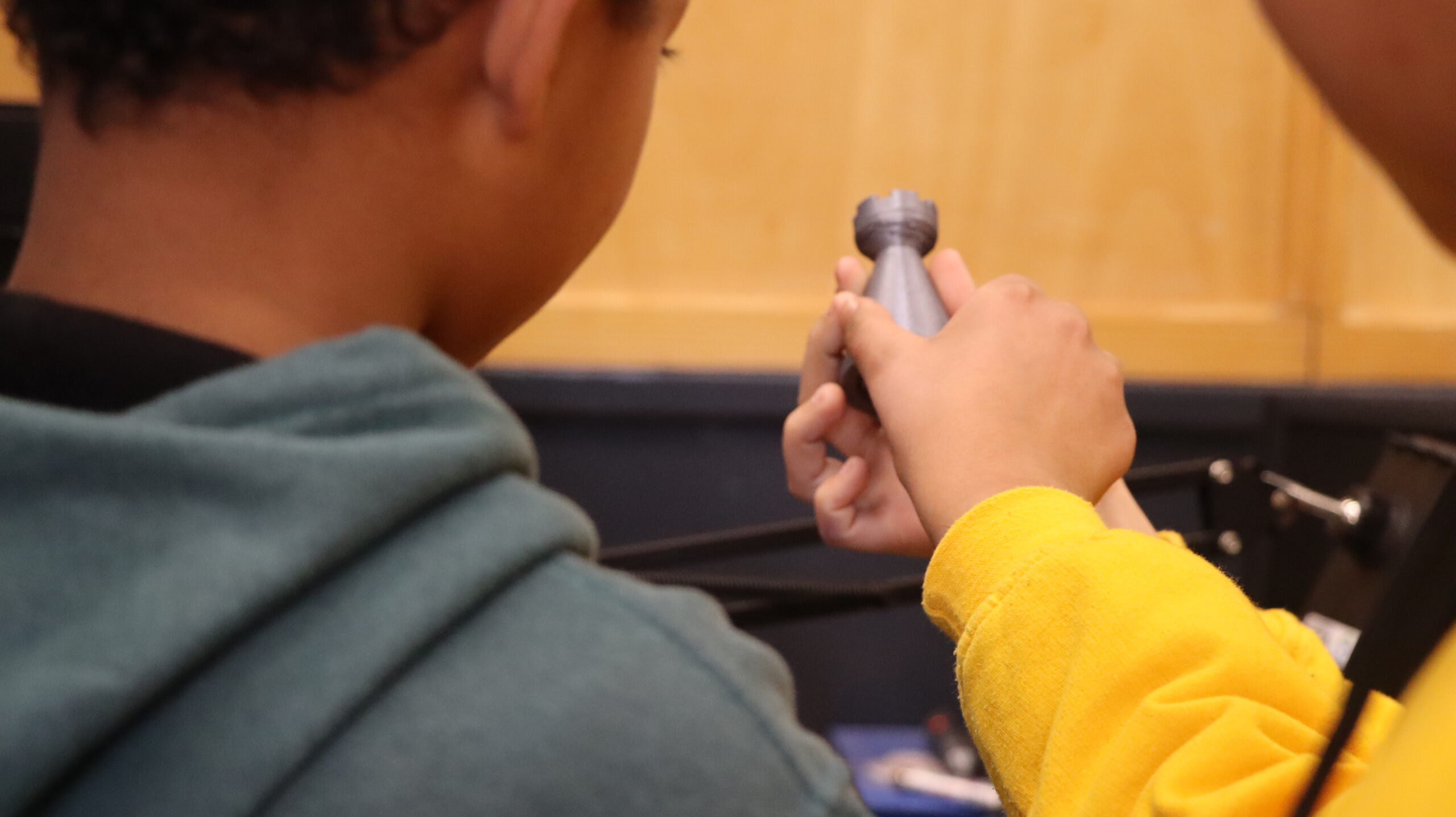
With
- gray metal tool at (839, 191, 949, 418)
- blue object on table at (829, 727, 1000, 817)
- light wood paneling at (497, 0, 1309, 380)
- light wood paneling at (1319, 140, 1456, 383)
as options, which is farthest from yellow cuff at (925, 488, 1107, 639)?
light wood paneling at (1319, 140, 1456, 383)

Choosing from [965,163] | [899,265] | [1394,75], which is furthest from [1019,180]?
[1394,75]

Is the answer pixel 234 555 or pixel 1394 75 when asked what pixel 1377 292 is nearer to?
pixel 1394 75

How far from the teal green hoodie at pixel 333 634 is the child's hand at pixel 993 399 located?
16 centimetres

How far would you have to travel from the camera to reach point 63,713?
0.24 meters

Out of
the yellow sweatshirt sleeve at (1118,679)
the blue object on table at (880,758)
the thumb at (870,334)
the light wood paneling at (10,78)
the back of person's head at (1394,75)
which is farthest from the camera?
the light wood paneling at (10,78)

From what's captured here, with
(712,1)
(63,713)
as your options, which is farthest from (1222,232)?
(63,713)

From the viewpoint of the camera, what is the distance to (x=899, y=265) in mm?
524

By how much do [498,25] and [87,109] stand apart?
0.12m

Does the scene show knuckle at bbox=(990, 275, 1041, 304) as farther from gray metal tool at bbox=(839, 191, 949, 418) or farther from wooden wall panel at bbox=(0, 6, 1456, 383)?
wooden wall panel at bbox=(0, 6, 1456, 383)

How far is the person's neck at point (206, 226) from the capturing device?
318mm

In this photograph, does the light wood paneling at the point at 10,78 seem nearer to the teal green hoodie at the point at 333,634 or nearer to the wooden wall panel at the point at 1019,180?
the wooden wall panel at the point at 1019,180

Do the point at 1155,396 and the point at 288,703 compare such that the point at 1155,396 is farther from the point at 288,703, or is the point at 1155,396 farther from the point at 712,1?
the point at 288,703

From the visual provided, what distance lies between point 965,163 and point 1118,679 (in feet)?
3.14

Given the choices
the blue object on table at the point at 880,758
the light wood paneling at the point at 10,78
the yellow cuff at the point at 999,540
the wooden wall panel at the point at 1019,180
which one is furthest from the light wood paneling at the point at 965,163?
the yellow cuff at the point at 999,540
